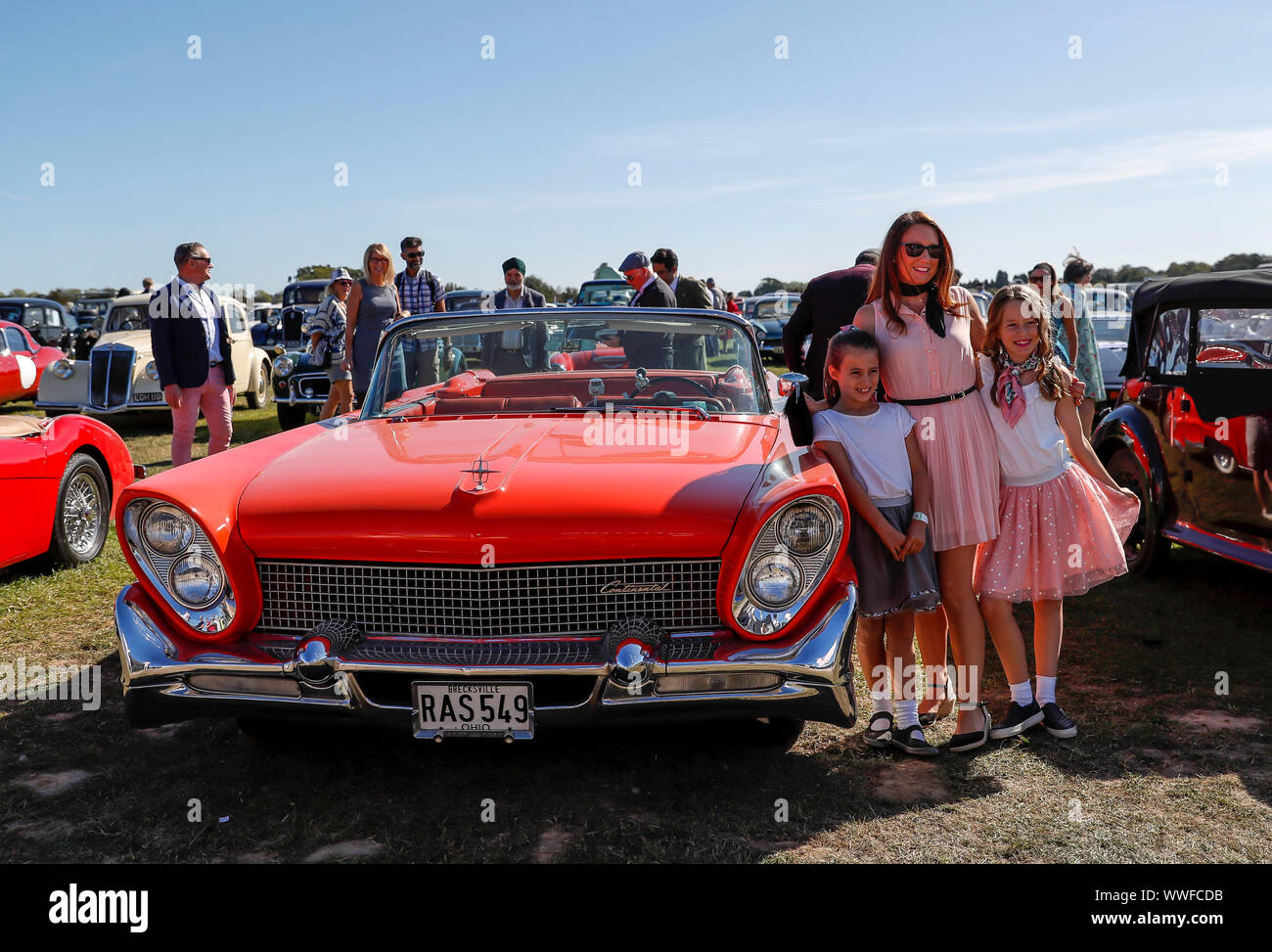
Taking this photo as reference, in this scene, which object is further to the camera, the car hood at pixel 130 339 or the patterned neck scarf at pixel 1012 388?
the car hood at pixel 130 339

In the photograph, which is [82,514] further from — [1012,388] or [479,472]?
[1012,388]

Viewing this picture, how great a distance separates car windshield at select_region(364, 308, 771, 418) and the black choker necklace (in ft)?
2.79

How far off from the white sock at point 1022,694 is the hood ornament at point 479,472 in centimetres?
206

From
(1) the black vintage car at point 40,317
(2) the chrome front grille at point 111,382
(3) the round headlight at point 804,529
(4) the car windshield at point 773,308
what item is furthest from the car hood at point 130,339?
(4) the car windshield at point 773,308

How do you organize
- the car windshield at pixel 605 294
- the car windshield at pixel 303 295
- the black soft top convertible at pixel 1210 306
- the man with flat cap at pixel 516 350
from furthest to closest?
the car windshield at pixel 303 295 → the car windshield at pixel 605 294 → the black soft top convertible at pixel 1210 306 → the man with flat cap at pixel 516 350

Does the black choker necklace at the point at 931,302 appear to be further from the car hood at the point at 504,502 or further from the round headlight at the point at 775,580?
the round headlight at the point at 775,580

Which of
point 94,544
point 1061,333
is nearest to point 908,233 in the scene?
point 1061,333

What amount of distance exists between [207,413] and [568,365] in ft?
11.4

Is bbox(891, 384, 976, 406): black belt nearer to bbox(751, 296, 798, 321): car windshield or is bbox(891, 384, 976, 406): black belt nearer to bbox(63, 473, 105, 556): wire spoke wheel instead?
bbox(63, 473, 105, 556): wire spoke wheel

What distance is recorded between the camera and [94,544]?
6426 mm

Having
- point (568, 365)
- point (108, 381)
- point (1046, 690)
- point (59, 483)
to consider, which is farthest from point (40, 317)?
point (1046, 690)

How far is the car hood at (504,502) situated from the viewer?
3.06 m

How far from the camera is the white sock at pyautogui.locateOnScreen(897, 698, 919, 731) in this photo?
373 centimetres
